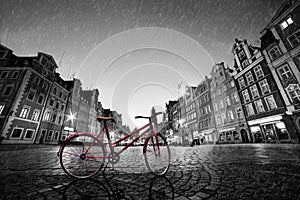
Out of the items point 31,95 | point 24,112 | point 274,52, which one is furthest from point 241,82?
point 24,112

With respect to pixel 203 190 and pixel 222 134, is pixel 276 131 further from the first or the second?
pixel 203 190

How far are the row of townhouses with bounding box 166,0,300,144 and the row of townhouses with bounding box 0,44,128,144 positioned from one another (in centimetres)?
2934

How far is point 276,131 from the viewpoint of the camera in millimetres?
17641

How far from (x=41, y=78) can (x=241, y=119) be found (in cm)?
3814

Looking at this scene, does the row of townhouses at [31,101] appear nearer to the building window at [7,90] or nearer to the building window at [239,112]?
the building window at [7,90]

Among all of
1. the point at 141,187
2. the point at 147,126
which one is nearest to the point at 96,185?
the point at 141,187

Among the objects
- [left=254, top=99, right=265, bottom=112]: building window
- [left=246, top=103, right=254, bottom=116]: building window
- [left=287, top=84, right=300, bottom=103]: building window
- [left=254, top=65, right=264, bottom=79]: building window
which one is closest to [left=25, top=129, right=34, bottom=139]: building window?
[left=246, top=103, right=254, bottom=116]: building window

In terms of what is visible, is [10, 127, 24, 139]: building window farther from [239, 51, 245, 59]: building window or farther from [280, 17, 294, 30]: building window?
[280, 17, 294, 30]: building window

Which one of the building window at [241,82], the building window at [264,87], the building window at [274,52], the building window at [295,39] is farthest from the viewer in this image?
the building window at [241,82]

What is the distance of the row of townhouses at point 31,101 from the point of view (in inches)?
745

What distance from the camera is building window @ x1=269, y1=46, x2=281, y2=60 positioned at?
18164 millimetres

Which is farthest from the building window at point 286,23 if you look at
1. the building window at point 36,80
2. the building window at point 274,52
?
the building window at point 36,80

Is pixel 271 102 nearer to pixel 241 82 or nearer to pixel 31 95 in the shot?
pixel 241 82

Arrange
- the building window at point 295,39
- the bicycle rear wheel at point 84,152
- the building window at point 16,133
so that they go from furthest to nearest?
the building window at point 16,133 < the building window at point 295,39 < the bicycle rear wheel at point 84,152
